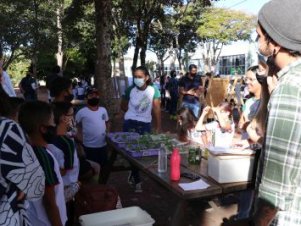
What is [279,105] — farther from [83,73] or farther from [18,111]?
[83,73]

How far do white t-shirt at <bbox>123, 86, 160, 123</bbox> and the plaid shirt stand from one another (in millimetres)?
3512

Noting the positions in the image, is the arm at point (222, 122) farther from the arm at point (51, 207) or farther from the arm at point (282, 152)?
the arm at point (282, 152)

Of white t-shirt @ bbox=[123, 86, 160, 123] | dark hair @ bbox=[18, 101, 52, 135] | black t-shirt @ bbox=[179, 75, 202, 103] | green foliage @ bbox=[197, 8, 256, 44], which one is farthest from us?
green foliage @ bbox=[197, 8, 256, 44]

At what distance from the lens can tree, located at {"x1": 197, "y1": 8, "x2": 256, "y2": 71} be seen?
31261 mm

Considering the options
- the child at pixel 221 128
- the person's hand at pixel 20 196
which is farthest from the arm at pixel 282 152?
the child at pixel 221 128

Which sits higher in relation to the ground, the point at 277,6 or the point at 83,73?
the point at 277,6

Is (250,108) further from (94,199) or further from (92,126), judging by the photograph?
(94,199)

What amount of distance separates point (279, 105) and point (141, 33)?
14.3 m

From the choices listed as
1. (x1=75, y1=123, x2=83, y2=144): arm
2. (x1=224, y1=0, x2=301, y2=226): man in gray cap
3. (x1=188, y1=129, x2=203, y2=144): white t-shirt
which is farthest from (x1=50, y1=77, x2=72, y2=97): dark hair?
(x1=224, y1=0, x2=301, y2=226): man in gray cap

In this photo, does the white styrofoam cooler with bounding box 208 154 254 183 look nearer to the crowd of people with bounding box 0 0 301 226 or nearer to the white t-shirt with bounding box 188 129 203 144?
the crowd of people with bounding box 0 0 301 226

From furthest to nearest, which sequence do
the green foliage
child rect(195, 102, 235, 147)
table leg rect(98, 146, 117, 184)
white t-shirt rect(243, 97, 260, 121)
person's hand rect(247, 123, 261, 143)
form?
the green foliage → table leg rect(98, 146, 117, 184) → white t-shirt rect(243, 97, 260, 121) → child rect(195, 102, 235, 147) → person's hand rect(247, 123, 261, 143)

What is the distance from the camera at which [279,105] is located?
1.38 metres

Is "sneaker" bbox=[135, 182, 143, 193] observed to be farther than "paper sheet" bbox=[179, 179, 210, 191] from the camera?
Yes

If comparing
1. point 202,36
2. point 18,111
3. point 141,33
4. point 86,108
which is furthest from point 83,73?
point 18,111
